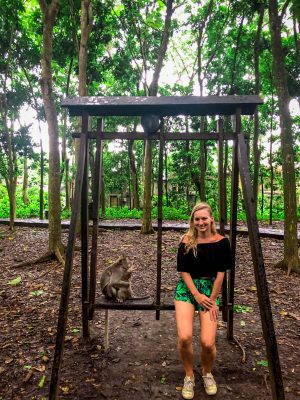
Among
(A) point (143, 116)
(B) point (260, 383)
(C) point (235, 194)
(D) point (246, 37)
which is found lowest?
(B) point (260, 383)

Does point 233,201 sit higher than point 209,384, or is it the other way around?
point 233,201

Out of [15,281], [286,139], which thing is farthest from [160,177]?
[15,281]

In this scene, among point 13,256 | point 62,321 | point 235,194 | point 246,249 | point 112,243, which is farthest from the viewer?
point 112,243

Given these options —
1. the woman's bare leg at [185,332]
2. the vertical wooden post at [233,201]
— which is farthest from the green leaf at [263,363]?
the woman's bare leg at [185,332]

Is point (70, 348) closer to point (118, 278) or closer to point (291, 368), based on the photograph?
point (118, 278)

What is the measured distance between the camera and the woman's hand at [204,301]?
311cm

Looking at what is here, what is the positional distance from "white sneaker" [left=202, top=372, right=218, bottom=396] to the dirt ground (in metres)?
0.05

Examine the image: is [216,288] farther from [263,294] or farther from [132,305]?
[132,305]

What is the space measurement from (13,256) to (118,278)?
591cm

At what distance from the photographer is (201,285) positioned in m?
3.28

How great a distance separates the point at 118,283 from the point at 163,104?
218cm

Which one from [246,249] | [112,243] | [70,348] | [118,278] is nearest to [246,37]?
[246,249]

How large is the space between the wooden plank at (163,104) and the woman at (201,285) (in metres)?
1.06

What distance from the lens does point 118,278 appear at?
13.5 feet
